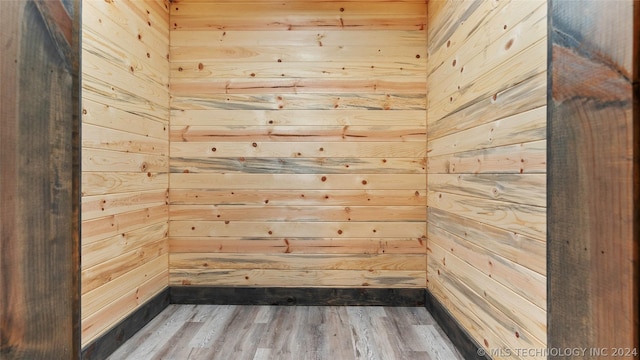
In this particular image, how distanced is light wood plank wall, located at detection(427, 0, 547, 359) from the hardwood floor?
274mm

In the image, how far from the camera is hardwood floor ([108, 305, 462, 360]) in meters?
1.73

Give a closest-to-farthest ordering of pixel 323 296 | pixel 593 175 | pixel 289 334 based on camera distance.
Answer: pixel 593 175, pixel 289 334, pixel 323 296

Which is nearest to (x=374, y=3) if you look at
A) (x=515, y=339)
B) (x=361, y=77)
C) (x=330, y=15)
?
(x=330, y=15)

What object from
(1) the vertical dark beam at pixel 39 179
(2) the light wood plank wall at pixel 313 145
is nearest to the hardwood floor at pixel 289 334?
(2) the light wood plank wall at pixel 313 145

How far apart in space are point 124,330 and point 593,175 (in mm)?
2249

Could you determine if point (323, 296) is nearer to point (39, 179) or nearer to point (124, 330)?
point (124, 330)

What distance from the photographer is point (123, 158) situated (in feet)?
6.14

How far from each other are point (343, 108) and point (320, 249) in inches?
41.5

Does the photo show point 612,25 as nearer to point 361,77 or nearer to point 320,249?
point 361,77

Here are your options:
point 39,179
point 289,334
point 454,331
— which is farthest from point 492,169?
point 39,179

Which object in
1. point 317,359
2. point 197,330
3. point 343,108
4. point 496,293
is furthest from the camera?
point 343,108

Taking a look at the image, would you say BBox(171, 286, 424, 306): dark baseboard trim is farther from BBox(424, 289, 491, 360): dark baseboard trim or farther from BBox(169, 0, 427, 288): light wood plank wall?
BBox(424, 289, 491, 360): dark baseboard trim

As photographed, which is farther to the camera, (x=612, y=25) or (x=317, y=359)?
(x=317, y=359)

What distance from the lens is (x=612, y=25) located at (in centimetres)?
65
